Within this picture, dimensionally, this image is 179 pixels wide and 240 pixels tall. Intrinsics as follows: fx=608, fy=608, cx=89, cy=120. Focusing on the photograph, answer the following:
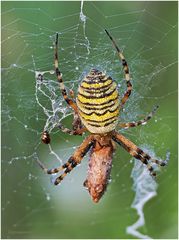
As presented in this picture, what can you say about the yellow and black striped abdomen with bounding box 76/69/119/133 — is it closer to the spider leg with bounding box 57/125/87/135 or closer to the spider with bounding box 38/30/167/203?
the spider with bounding box 38/30/167/203

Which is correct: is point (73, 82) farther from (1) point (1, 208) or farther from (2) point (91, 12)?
(1) point (1, 208)

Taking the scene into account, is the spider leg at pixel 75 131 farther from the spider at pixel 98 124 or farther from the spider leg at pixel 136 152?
the spider leg at pixel 136 152

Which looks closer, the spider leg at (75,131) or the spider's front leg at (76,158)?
the spider leg at (75,131)

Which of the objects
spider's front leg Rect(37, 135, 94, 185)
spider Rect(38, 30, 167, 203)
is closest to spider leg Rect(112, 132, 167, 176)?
spider Rect(38, 30, 167, 203)

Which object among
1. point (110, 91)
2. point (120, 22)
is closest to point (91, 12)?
point (120, 22)

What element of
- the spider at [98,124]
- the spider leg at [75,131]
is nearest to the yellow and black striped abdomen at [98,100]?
the spider at [98,124]

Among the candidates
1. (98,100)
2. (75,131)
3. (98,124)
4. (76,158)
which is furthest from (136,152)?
(98,100)
